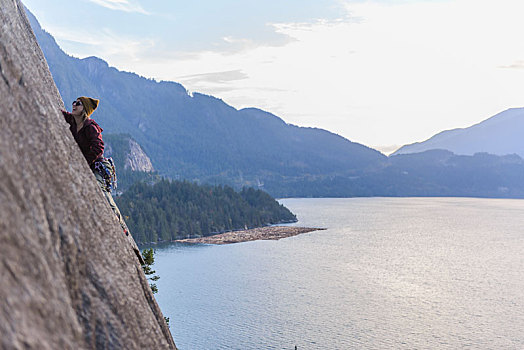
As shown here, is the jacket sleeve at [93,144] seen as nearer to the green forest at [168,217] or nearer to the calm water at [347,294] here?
the calm water at [347,294]

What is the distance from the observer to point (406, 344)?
55062 mm

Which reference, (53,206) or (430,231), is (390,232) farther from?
(53,206)

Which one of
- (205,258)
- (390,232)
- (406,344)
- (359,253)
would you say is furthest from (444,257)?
(406,344)

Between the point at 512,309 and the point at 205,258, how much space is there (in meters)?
70.1

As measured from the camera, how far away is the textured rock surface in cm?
503

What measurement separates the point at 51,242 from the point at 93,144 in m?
4.08

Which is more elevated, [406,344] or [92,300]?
[92,300]

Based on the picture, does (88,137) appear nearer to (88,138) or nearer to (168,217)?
(88,138)

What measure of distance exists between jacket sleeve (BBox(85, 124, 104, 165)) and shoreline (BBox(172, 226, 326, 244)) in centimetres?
14393

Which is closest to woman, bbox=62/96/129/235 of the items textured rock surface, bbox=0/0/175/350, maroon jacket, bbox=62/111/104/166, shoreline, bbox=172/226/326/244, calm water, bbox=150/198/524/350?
maroon jacket, bbox=62/111/104/166

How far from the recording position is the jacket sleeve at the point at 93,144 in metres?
9.62

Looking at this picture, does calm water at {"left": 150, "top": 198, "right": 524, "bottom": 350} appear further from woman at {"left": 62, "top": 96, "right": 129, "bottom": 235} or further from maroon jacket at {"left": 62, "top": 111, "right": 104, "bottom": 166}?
maroon jacket at {"left": 62, "top": 111, "right": 104, "bottom": 166}

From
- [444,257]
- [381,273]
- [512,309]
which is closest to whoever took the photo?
[512,309]

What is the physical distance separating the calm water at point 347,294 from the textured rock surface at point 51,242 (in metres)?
50.3
